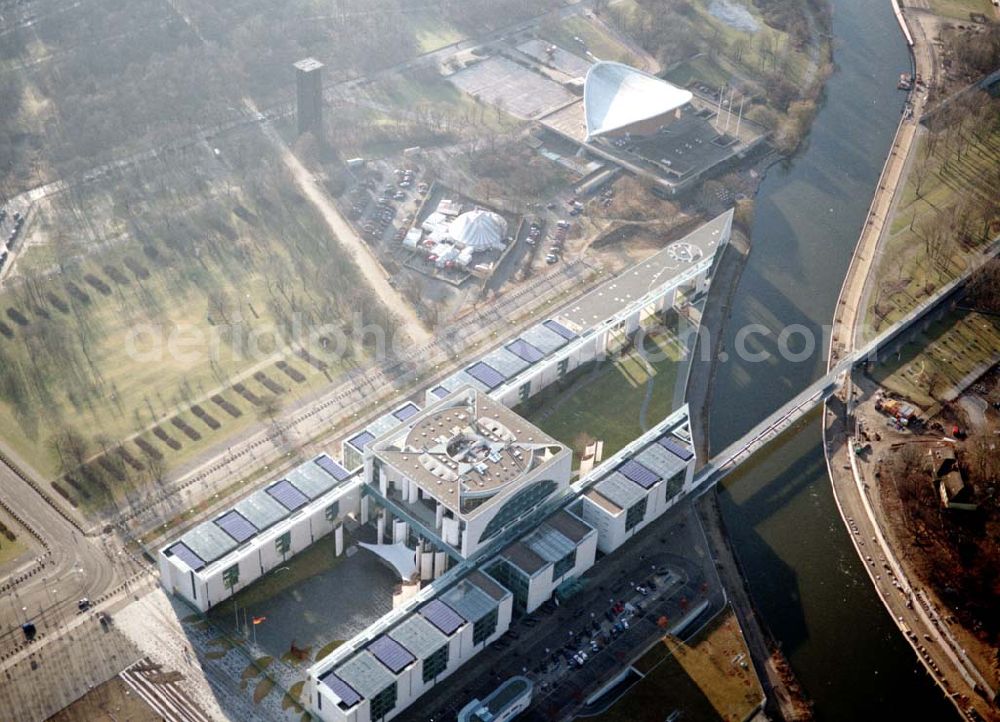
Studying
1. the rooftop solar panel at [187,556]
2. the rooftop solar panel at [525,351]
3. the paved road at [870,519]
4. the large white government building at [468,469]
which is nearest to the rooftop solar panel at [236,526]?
the rooftop solar panel at [187,556]

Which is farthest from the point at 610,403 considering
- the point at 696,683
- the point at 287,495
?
the point at 287,495

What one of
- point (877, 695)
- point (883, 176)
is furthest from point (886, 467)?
point (883, 176)

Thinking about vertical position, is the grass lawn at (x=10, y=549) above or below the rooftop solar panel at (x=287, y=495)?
below

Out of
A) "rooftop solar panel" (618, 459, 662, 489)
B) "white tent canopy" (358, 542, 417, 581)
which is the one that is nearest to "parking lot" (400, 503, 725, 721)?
"rooftop solar panel" (618, 459, 662, 489)

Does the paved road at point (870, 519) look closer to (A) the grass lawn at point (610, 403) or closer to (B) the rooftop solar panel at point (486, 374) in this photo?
(A) the grass lawn at point (610, 403)

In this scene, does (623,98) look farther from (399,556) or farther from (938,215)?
(399,556)

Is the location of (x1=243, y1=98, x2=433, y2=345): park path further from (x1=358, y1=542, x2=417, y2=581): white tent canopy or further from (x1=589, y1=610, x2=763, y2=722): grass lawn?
(x1=589, y1=610, x2=763, y2=722): grass lawn
